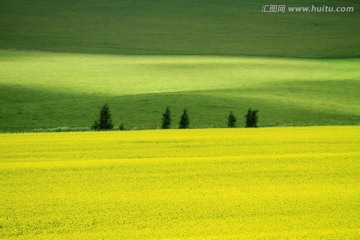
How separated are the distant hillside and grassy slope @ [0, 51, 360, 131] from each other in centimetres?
478

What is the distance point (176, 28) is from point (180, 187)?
43.9 m

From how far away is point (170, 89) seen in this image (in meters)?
27.4

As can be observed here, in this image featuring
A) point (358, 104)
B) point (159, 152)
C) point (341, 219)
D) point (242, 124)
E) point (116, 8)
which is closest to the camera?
point (341, 219)

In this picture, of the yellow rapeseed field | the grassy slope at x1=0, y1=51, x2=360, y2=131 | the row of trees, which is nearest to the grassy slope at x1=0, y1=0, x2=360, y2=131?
the grassy slope at x1=0, y1=51, x2=360, y2=131

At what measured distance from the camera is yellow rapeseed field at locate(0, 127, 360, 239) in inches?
251

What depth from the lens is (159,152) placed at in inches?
429

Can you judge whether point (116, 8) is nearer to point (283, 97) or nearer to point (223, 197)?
point (283, 97)

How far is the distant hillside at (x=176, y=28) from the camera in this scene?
4484 cm

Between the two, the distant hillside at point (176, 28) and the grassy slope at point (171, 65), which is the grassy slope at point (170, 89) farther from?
the distant hillside at point (176, 28)

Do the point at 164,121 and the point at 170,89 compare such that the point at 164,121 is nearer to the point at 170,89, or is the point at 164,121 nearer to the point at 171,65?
the point at 170,89

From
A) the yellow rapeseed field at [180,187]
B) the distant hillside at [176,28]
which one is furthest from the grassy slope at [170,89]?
the yellow rapeseed field at [180,187]

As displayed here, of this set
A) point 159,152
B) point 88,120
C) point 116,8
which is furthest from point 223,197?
point 116,8

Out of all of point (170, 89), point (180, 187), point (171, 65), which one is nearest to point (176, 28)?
point (171, 65)

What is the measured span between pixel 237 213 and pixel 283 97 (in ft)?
59.4
